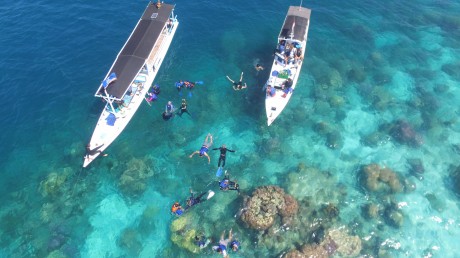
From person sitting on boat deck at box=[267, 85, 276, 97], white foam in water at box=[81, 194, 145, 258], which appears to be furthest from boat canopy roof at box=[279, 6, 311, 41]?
white foam in water at box=[81, 194, 145, 258]

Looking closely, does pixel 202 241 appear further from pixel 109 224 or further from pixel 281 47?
Result: pixel 281 47

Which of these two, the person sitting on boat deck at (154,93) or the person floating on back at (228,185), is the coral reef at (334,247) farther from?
the person sitting on boat deck at (154,93)

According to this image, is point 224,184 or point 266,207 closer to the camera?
point 266,207

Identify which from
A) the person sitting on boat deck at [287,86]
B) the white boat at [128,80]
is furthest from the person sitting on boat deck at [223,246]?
the person sitting on boat deck at [287,86]

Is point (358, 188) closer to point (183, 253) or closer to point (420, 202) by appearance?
point (420, 202)

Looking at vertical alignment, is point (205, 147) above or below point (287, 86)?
below

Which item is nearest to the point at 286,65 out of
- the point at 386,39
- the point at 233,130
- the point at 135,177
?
the point at 233,130

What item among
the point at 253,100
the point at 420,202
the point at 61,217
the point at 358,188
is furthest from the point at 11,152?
the point at 420,202

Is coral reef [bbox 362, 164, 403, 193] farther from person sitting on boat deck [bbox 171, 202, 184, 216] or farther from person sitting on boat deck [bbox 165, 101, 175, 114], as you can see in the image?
person sitting on boat deck [bbox 165, 101, 175, 114]
